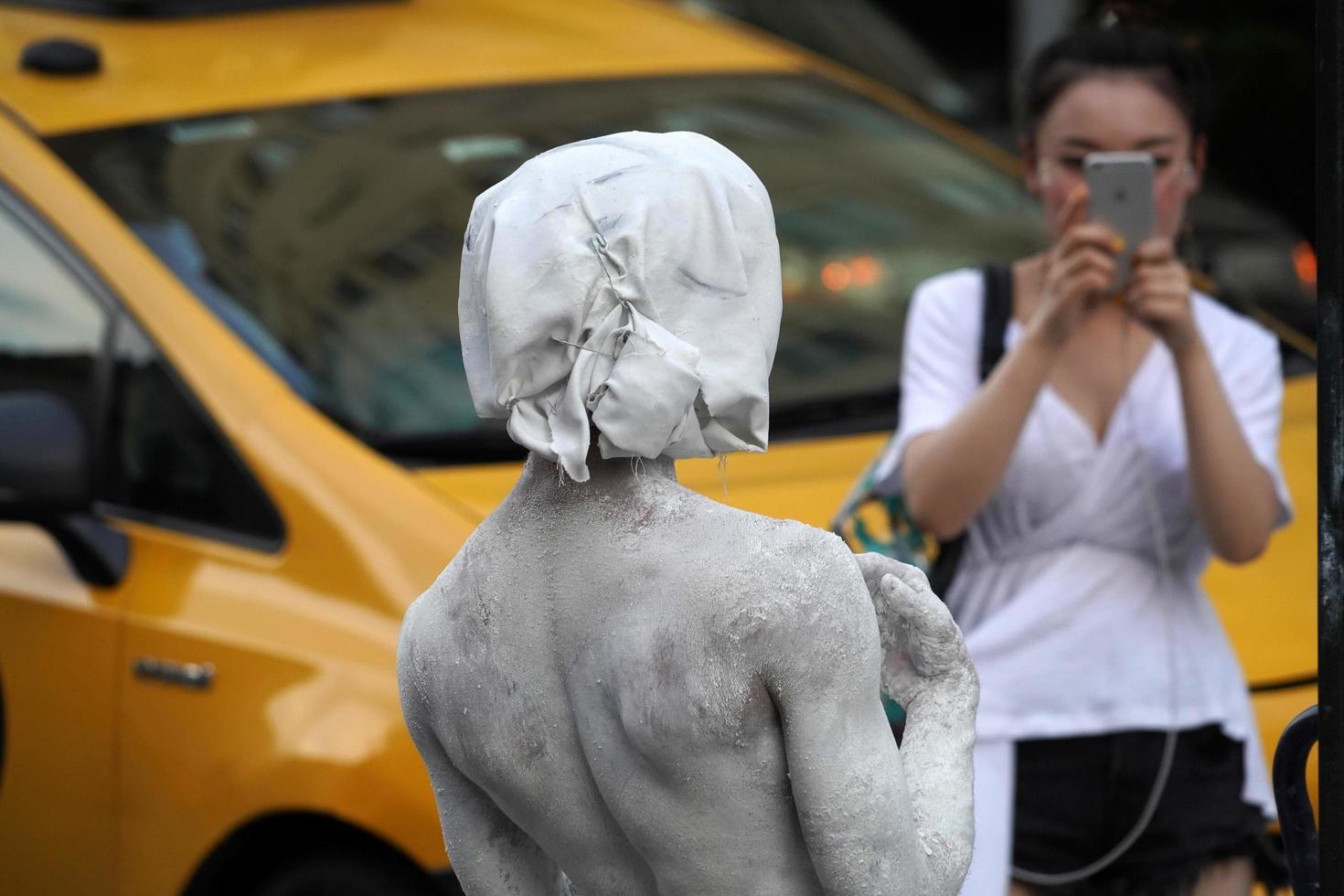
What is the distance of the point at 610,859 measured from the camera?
1.58 metres

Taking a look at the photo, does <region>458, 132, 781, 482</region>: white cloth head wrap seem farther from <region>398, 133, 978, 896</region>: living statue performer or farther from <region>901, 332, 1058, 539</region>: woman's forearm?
<region>901, 332, 1058, 539</region>: woman's forearm

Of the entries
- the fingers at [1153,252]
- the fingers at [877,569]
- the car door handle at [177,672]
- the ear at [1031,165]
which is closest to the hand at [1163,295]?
the fingers at [1153,252]

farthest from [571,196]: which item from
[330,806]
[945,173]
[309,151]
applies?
[945,173]

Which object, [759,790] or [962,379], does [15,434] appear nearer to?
[962,379]

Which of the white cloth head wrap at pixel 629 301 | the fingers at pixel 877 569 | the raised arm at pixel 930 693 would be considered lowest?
the raised arm at pixel 930 693

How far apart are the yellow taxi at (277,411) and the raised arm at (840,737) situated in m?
1.49

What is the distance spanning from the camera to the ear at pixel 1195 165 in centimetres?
280

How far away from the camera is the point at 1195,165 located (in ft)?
9.46

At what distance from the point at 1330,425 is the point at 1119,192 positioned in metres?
1.22

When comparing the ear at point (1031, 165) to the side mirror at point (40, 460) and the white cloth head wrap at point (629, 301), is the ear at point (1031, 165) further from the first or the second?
the side mirror at point (40, 460)

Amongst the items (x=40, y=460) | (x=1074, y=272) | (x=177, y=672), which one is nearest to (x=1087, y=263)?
(x=1074, y=272)

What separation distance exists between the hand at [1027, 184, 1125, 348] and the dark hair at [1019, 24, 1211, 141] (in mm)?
205

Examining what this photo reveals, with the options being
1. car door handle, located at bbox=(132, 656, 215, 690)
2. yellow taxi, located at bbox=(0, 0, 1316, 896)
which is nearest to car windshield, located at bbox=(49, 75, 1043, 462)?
yellow taxi, located at bbox=(0, 0, 1316, 896)

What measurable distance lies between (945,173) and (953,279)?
1.76 metres
